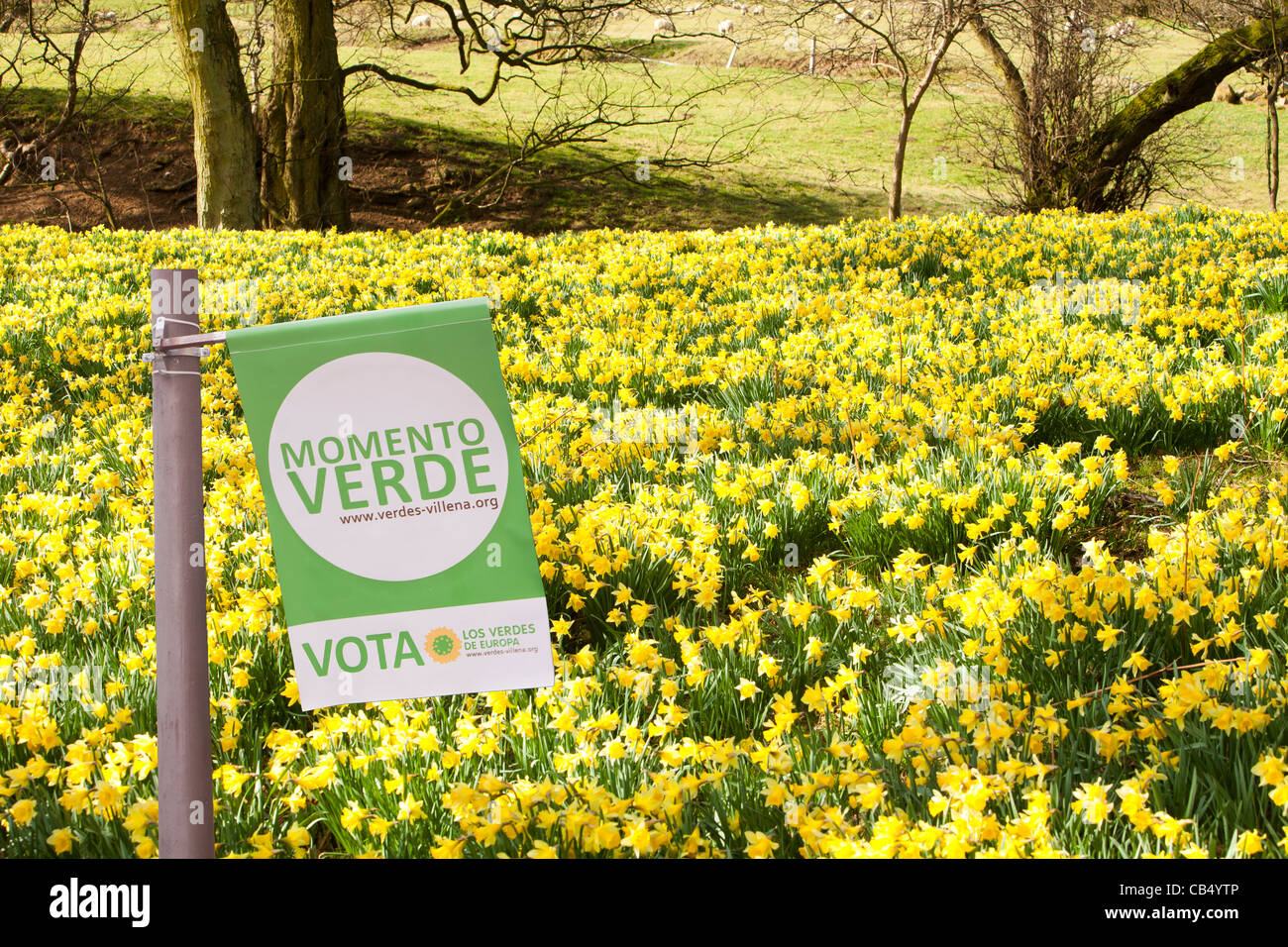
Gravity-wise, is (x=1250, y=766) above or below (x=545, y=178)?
below

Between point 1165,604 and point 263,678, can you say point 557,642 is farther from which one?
point 1165,604

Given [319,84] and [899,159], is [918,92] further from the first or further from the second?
[319,84]

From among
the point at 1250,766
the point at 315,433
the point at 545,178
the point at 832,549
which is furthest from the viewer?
the point at 545,178


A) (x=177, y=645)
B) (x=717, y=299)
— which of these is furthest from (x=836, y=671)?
(x=717, y=299)

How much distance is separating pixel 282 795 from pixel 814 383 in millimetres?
3232

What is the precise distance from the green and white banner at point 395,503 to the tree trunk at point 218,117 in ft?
33.3

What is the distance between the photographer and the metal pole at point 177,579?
1.67 metres

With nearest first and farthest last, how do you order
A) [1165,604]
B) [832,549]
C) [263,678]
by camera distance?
[1165,604] < [263,678] < [832,549]

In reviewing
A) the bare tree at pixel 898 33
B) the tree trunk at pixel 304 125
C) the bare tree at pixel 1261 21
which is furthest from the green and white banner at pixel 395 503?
the bare tree at pixel 1261 21

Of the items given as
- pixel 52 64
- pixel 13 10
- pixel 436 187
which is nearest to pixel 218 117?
pixel 13 10

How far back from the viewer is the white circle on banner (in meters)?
1.64

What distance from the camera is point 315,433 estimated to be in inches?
65.3

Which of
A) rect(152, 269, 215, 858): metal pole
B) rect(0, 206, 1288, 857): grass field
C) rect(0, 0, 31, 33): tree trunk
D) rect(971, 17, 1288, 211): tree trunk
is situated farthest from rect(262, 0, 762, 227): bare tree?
rect(152, 269, 215, 858): metal pole

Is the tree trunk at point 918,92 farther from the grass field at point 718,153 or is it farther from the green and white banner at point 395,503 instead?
the green and white banner at point 395,503
